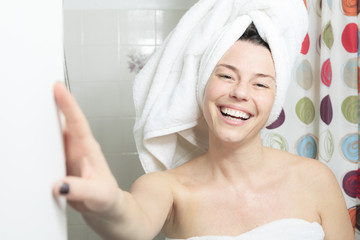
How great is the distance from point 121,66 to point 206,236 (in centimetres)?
105

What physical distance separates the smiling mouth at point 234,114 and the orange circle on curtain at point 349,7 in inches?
30.6

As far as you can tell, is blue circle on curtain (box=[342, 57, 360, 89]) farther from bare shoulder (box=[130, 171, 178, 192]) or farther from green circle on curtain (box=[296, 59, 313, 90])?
bare shoulder (box=[130, 171, 178, 192])

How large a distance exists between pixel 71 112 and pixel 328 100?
1.25m

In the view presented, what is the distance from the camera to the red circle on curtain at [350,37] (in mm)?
1479

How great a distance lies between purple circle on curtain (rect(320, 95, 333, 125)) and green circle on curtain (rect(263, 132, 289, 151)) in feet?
0.58

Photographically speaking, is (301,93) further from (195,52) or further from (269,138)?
(195,52)

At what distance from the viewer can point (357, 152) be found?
1536 mm

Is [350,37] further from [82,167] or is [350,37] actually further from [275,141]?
[82,167]

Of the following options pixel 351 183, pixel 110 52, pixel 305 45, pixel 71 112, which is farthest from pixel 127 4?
pixel 71 112

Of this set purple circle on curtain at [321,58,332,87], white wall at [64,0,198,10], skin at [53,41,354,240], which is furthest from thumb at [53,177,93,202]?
white wall at [64,0,198,10]

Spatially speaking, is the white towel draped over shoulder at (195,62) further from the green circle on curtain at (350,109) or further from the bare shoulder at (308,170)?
the green circle on curtain at (350,109)

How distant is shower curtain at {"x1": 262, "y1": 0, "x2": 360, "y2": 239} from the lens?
1491 millimetres

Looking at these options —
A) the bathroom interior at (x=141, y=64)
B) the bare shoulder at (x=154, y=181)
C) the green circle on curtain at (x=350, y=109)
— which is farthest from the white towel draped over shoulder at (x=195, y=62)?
the green circle on curtain at (x=350, y=109)

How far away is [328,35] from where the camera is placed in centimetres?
150
